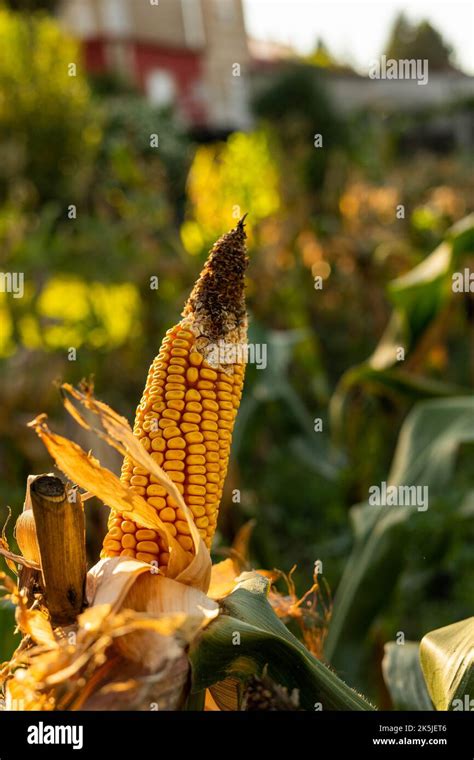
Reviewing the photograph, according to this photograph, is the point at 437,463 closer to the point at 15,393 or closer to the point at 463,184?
the point at 15,393

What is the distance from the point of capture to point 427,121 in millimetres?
22125

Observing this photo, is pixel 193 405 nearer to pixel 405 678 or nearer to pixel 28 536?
pixel 28 536

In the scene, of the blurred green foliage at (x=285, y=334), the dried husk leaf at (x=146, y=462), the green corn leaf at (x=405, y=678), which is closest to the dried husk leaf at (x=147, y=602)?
the dried husk leaf at (x=146, y=462)

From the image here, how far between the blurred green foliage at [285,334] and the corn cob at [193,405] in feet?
0.46

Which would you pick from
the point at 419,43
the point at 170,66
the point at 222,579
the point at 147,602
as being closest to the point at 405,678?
the point at 222,579

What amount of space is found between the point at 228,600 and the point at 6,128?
12812 mm

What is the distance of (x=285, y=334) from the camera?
352cm

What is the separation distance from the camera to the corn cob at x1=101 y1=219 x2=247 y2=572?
74 centimetres

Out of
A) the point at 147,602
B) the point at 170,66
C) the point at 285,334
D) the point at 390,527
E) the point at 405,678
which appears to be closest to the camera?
the point at 147,602

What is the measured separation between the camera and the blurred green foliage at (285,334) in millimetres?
2648

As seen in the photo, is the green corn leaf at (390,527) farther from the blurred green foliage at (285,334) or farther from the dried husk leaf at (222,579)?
the dried husk leaf at (222,579)

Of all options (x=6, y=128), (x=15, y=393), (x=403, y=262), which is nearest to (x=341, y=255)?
(x=403, y=262)

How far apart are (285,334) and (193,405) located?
2.79m

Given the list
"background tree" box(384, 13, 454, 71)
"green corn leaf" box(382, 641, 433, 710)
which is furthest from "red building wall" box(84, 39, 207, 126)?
"green corn leaf" box(382, 641, 433, 710)
